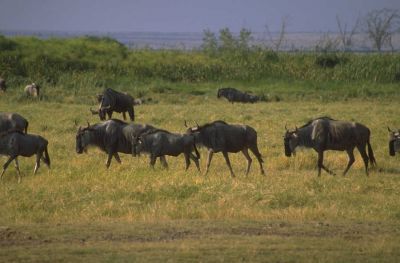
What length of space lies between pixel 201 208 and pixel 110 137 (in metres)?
5.15

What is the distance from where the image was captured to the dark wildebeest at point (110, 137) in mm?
17047

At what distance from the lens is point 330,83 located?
123 feet

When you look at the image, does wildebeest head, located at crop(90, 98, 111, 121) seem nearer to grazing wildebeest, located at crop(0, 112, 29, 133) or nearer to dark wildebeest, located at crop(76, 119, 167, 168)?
grazing wildebeest, located at crop(0, 112, 29, 133)

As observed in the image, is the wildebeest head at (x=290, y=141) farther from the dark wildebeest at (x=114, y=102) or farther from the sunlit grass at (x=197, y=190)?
the dark wildebeest at (x=114, y=102)

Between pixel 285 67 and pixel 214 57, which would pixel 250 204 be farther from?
pixel 214 57

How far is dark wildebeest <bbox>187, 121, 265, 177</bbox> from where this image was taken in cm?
1614

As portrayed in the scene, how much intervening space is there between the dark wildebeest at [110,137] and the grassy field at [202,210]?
13.2 inches

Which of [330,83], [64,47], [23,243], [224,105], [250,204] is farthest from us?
[64,47]

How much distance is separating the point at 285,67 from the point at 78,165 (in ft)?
79.0

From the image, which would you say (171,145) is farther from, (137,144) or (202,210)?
(202,210)

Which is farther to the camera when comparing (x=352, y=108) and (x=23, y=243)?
(x=352, y=108)

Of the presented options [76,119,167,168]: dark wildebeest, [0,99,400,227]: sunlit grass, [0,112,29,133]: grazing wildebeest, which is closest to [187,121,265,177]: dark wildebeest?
[0,99,400,227]: sunlit grass

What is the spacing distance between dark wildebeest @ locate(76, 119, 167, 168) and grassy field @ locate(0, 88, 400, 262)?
335 mm

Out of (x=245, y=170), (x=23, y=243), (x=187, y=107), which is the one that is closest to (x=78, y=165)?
(x=245, y=170)
